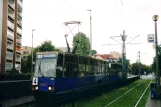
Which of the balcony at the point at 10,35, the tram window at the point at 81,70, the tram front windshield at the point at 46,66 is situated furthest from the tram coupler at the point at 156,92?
the balcony at the point at 10,35

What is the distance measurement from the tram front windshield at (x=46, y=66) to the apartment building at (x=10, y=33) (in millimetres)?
39620

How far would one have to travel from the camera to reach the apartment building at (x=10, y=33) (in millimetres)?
54719

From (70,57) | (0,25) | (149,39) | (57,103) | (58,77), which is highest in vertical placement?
(0,25)

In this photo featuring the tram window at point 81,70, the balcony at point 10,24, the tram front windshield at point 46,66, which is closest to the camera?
the tram front windshield at point 46,66

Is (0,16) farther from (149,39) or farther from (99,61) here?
(149,39)

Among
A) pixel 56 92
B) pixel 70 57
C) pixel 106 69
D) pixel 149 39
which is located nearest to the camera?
pixel 56 92

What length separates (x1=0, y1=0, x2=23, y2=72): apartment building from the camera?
54719mm

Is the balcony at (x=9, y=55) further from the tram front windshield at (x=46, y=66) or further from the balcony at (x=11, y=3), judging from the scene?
the tram front windshield at (x=46, y=66)

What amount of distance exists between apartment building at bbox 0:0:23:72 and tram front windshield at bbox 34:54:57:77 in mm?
39620

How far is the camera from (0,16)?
53.2m

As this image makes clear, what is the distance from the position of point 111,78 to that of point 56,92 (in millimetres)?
14287

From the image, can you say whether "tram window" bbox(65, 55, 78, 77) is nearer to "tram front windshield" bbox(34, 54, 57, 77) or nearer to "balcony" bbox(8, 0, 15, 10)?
"tram front windshield" bbox(34, 54, 57, 77)

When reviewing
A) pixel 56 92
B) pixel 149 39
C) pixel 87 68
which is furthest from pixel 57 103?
pixel 149 39

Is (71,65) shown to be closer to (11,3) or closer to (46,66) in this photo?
(46,66)
